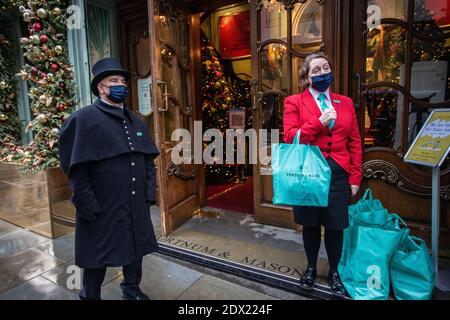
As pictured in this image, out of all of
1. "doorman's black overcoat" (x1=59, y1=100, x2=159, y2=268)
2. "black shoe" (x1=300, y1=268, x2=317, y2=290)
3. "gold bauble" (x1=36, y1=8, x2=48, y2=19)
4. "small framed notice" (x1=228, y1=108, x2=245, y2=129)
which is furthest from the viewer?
"small framed notice" (x1=228, y1=108, x2=245, y2=129)

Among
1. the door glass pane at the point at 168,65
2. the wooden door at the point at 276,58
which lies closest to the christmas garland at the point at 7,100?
the door glass pane at the point at 168,65

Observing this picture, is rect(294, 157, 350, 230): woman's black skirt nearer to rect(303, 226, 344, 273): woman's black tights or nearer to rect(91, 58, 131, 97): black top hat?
rect(303, 226, 344, 273): woman's black tights

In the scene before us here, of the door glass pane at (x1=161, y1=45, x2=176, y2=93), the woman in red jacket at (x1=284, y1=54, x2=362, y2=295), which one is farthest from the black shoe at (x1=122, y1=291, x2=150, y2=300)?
the door glass pane at (x1=161, y1=45, x2=176, y2=93)

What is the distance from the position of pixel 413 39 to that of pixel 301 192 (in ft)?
6.25

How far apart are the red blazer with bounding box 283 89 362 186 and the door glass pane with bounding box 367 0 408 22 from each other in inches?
50.5

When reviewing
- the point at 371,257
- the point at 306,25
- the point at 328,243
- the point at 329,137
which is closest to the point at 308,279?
the point at 328,243

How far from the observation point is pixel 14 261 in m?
3.19

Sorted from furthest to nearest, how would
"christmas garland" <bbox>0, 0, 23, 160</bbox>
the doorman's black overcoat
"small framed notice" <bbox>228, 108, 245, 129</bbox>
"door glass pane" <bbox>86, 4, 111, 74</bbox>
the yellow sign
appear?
"christmas garland" <bbox>0, 0, 23, 160</bbox> < "small framed notice" <bbox>228, 108, 245, 129</bbox> < "door glass pane" <bbox>86, 4, 111, 74</bbox> < the yellow sign < the doorman's black overcoat

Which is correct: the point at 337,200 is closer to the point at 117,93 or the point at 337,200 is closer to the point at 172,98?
the point at 117,93

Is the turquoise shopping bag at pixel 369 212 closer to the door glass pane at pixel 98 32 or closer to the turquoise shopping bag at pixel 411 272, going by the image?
the turquoise shopping bag at pixel 411 272

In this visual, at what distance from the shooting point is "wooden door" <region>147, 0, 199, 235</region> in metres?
3.25

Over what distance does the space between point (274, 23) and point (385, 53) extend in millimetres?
1167

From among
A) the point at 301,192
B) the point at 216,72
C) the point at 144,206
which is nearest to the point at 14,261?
the point at 144,206

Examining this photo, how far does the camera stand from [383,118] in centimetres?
302
